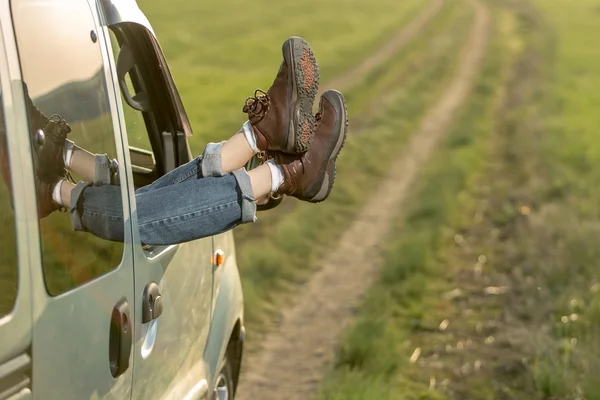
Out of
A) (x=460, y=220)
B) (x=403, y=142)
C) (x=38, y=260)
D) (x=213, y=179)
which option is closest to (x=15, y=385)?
(x=38, y=260)

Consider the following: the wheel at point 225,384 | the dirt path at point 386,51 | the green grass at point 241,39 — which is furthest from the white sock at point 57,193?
the dirt path at point 386,51

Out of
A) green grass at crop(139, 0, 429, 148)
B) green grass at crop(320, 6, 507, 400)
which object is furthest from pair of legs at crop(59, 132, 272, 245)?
green grass at crop(139, 0, 429, 148)

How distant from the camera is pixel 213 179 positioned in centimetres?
276

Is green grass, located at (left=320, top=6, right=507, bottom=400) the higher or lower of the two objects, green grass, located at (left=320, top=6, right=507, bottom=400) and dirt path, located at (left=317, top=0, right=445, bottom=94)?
the higher

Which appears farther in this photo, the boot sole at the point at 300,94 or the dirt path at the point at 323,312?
the dirt path at the point at 323,312

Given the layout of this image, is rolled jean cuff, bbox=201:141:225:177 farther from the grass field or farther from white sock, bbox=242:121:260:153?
the grass field

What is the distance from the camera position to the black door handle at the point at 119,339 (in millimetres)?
2234

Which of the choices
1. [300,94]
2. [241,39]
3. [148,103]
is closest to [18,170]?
[300,94]

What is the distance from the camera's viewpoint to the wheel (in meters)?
3.55

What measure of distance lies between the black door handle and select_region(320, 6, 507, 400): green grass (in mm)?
2240

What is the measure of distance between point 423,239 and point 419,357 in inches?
91.9

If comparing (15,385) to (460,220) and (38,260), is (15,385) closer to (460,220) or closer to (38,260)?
(38,260)

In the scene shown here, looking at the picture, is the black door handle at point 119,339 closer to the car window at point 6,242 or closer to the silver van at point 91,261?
the silver van at point 91,261

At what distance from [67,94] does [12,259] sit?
Answer: 0.54 meters
